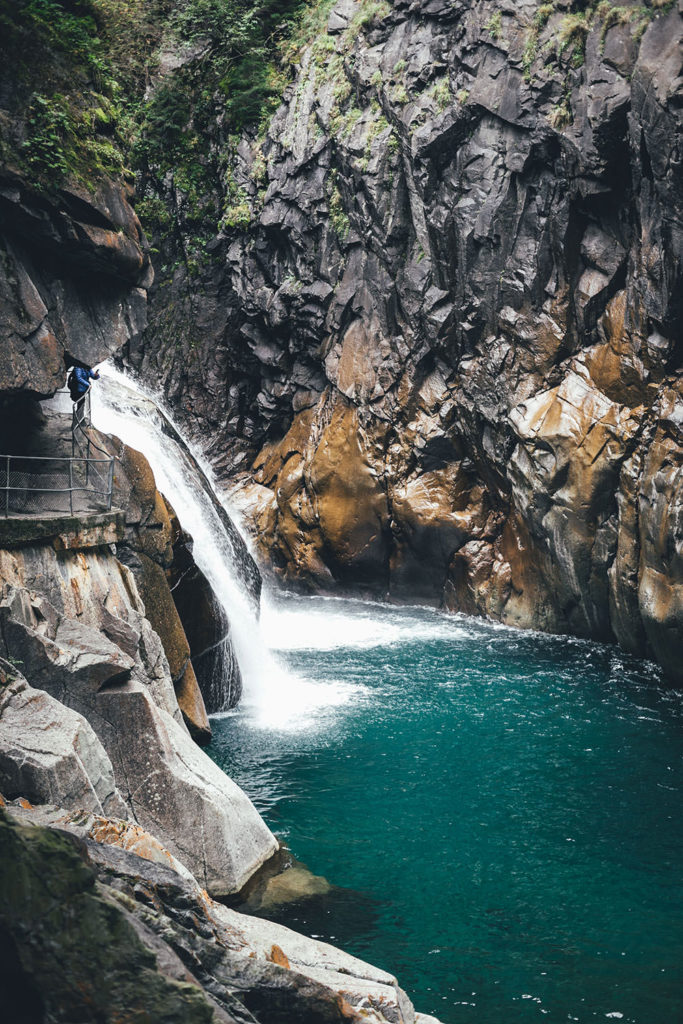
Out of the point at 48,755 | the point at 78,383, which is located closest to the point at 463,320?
the point at 78,383

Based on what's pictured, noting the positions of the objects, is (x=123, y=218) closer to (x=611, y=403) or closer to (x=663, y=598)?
(x=611, y=403)

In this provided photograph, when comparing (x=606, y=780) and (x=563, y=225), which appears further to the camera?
(x=563, y=225)

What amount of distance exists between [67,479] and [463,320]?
45.1ft

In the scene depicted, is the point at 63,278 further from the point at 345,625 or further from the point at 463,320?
the point at 345,625

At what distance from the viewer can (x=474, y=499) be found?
26547 millimetres

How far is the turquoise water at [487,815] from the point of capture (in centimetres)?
915

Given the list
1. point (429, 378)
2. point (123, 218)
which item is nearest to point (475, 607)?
point (429, 378)

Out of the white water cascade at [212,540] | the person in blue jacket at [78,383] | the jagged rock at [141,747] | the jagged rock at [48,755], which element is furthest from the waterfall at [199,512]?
the jagged rock at [48,755]

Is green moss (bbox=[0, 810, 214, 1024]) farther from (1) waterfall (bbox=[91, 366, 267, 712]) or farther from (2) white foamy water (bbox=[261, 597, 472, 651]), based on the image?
(2) white foamy water (bbox=[261, 597, 472, 651])

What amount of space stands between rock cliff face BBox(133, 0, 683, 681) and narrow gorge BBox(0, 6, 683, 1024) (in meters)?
0.12

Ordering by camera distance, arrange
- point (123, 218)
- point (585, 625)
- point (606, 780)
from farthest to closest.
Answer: point (585, 625) → point (123, 218) → point (606, 780)

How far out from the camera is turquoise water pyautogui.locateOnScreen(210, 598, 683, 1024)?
915 centimetres

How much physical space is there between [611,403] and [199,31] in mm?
25739

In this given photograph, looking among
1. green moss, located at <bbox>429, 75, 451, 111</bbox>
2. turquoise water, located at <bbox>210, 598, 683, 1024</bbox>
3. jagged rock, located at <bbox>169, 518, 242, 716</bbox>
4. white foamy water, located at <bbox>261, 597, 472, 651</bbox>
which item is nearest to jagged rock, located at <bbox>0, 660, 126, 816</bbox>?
turquoise water, located at <bbox>210, 598, 683, 1024</bbox>
